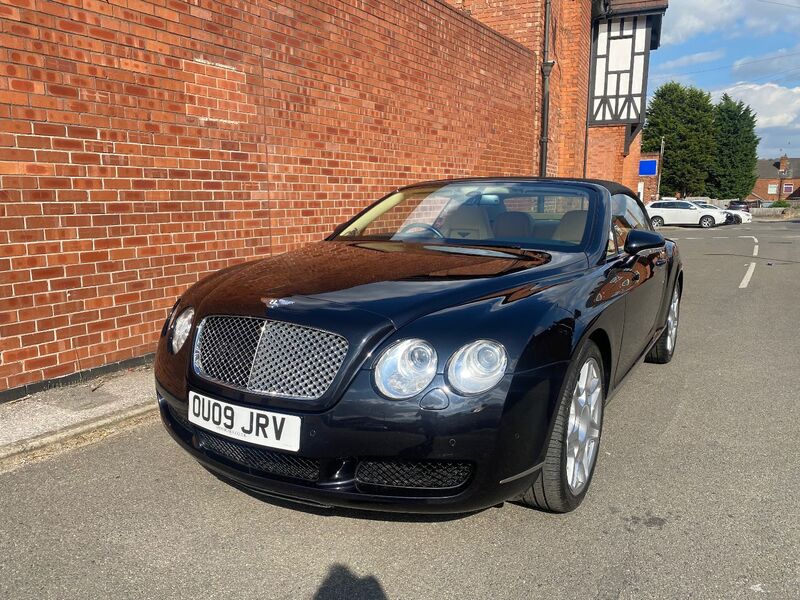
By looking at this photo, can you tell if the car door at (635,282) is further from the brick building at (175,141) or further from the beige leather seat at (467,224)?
the brick building at (175,141)

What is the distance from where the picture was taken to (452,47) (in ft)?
30.1

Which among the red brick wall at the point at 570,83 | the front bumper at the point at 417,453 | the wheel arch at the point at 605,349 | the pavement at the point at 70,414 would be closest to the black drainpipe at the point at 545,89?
the red brick wall at the point at 570,83

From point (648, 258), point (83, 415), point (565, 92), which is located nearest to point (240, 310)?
point (83, 415)

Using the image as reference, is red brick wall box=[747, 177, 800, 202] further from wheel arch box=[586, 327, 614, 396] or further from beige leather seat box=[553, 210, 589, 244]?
wheel arch box=[586, 327, 614, 396]

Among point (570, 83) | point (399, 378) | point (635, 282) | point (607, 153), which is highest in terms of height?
point (570, 83)

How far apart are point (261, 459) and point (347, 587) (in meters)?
0.55

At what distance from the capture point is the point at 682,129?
57219 millimetres

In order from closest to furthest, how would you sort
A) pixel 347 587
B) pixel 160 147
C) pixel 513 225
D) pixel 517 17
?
pixel 347 587 < pixel 513 225 < pixel 160 147 < pixel 517 17

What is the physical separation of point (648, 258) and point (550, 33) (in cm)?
1092

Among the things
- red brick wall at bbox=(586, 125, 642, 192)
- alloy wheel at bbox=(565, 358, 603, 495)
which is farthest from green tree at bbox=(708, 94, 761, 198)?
alloy wheel at bbox=(565, 358, 603, 495)

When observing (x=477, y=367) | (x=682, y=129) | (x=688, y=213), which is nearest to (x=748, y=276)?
(x=477, y=367)

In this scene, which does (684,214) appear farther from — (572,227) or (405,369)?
(405,369)

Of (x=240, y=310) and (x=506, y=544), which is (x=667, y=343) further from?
(x=240, y=310)

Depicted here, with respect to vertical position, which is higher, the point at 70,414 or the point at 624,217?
the point at 624,217
